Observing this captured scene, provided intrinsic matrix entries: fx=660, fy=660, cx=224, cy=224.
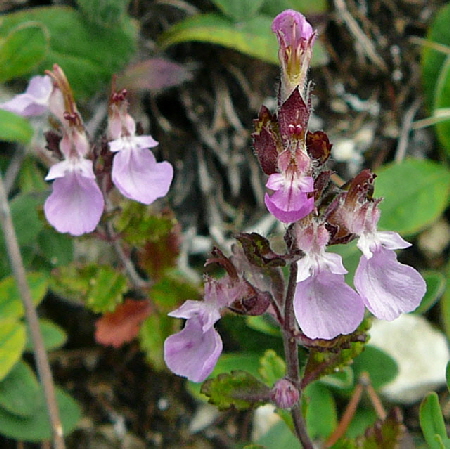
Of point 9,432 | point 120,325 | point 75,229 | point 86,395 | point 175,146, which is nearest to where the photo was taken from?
point 75,229

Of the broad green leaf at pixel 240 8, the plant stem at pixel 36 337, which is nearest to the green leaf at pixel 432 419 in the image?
the plant stem at pixel 36 337

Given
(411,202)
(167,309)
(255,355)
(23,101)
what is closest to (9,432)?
(167,309)

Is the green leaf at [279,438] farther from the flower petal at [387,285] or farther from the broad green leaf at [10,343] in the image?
the flower petal at [387,285]

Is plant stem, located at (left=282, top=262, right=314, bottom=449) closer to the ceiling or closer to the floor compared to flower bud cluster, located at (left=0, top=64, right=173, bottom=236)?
closer to the floor

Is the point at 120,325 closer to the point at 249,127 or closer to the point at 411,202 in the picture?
the point at 249,127

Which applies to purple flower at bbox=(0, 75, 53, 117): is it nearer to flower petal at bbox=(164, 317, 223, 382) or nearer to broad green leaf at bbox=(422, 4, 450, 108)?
flower petal at bbox=(164, 317, 223, 382)

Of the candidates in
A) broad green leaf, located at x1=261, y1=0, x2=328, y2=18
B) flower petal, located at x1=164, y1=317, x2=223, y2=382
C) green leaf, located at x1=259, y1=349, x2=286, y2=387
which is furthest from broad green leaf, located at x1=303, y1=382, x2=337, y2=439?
broad green leaf, located at x1=261, y1=0, x2=328, y2=18
